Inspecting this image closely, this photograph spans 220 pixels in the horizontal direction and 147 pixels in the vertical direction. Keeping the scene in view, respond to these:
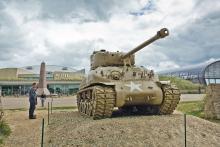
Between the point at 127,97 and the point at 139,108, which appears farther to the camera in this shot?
the point at 139,108

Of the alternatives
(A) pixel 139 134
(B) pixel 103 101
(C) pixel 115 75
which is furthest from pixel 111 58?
(A) pixel 139 134

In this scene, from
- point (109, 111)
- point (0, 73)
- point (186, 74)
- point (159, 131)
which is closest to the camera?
point (159, 131)

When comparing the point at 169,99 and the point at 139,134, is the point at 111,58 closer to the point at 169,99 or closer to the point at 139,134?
the point at 169,99

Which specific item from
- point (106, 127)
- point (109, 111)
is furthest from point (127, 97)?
point (106, 127)

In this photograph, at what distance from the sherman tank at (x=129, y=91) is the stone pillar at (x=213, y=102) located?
12.1ft

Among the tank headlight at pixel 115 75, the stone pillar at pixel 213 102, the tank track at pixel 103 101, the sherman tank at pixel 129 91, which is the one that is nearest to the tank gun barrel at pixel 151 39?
the sherman tank at pixel 129 91

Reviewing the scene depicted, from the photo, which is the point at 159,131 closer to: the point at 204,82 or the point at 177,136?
the point at 177,136

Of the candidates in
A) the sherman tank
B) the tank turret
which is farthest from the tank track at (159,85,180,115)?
the tank turret

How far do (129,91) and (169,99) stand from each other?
6.09 feet

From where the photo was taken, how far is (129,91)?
1403 centimetres

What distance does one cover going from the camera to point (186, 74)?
233 ft

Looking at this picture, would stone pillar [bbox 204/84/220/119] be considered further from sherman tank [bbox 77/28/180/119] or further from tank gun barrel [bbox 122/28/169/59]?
tank gun barrel [bbox 122/28/169/59]

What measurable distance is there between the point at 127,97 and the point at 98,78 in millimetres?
1638

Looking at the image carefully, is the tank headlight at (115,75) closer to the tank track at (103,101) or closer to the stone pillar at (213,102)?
the tank track at (103,101)
